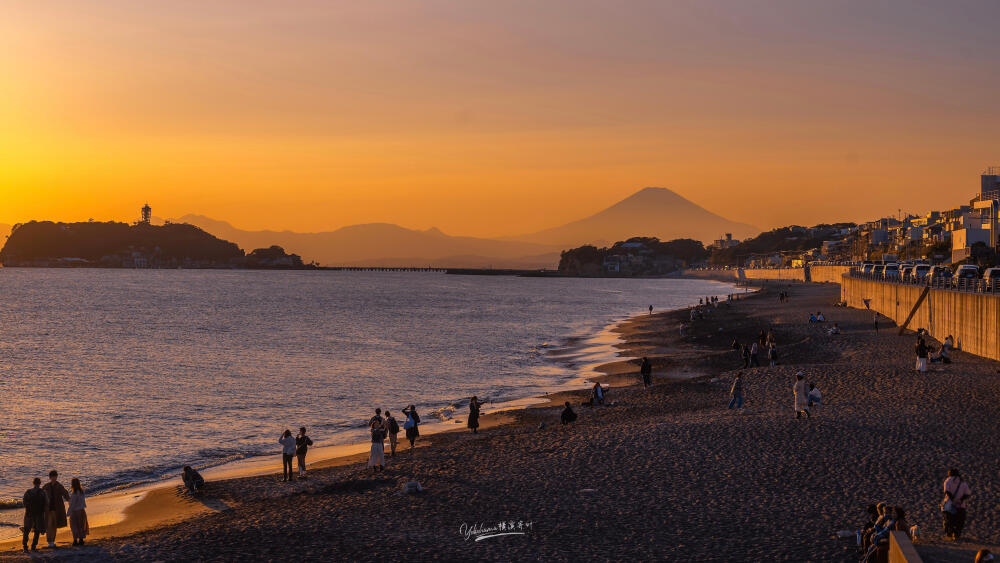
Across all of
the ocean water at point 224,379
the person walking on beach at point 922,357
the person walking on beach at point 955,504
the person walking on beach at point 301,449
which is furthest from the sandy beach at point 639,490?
the ocean water at point 224,379

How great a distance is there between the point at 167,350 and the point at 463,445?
45141 mm

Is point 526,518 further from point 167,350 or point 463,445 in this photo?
point 167,350

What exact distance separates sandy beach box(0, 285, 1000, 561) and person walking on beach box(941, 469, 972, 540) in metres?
0.26

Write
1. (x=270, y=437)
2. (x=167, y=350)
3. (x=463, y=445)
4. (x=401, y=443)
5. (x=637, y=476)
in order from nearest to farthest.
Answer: (x=637, y=476) < (x=463, y=445) < (x=401, y=443) < (x=270, y=437) < (x=167, y=350)

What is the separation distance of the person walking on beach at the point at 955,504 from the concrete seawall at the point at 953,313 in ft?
69.1

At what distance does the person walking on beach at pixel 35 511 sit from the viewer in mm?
15945

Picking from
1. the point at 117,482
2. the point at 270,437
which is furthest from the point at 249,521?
the point at 270,437

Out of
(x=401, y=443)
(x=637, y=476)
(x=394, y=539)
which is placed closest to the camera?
(x=394, y=539)

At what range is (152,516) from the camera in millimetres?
19266

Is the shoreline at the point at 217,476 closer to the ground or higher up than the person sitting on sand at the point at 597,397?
closer to the ground

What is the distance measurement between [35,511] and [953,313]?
3672 centimetres

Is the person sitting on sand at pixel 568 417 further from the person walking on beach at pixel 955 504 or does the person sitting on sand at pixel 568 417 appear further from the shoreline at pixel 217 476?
the person walking on beach at pixel 955 504

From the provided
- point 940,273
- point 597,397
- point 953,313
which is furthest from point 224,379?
point 940,273

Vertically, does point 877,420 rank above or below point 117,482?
above
